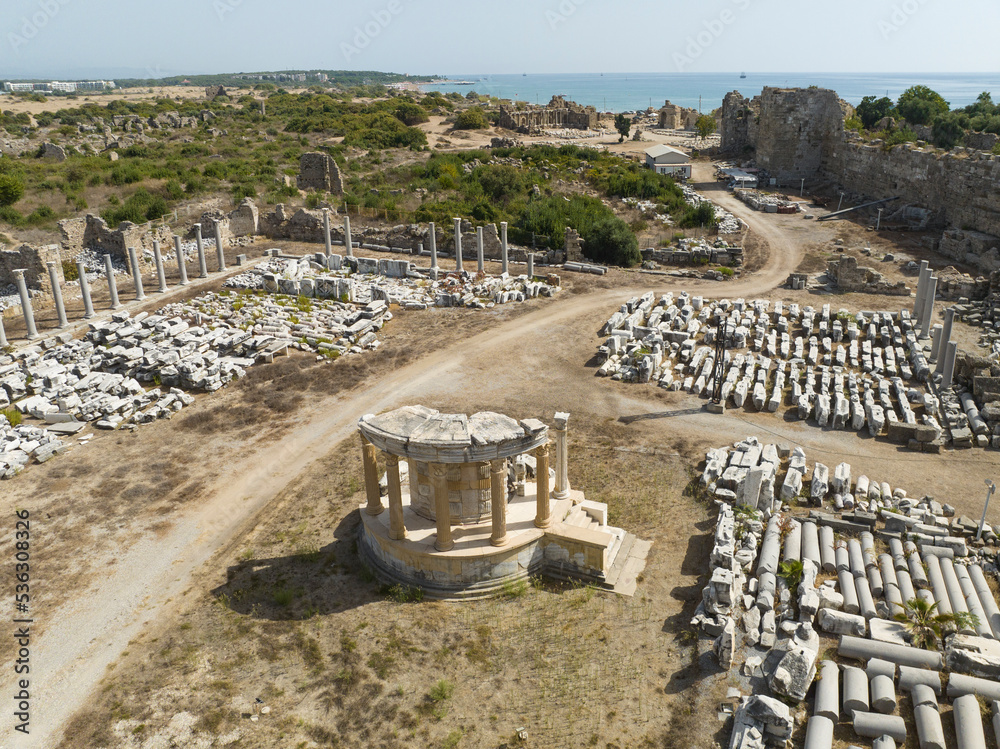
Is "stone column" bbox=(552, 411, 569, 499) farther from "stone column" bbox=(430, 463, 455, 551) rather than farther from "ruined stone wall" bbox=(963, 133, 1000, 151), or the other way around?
"ruined stone wall" bbox=(963, 133, 1000, 151)

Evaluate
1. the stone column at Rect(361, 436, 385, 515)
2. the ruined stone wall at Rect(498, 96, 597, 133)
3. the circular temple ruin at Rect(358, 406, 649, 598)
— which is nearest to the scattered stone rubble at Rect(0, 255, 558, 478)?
the stone column at Rect(361, 436, 385, 515)

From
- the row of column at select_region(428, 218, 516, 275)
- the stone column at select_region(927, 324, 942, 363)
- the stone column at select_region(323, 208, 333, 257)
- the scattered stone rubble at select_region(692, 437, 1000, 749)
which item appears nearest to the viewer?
the scattered stone rubble at select_region(692, 437, 1000, 749)

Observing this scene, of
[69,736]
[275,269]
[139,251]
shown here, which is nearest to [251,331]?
[275,269]

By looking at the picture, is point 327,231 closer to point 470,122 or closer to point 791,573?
point 791,573

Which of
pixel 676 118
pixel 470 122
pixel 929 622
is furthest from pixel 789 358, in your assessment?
pixel 676 118

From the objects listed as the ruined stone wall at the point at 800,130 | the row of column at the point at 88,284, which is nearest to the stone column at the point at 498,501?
the row of column at the point at 88,284

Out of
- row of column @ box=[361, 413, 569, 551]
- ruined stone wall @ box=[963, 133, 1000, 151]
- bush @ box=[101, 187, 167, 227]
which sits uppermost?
ruined stone wall @ box=[963, 133, 1000, 151]
